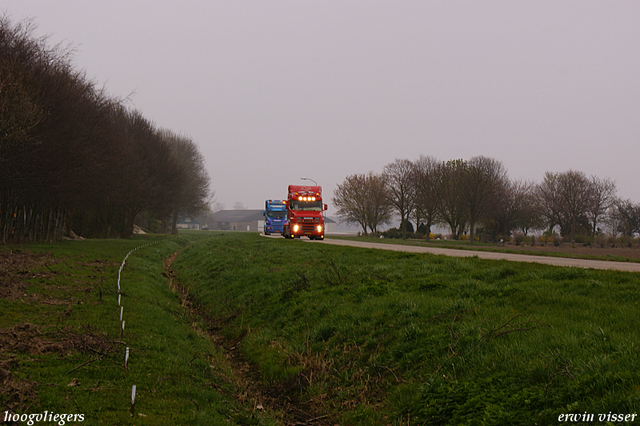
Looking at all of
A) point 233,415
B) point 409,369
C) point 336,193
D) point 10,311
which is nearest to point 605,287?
point 409,369

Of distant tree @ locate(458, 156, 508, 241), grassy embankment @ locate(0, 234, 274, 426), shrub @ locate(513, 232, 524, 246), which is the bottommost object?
grassy embankment @ locate(0, 234, 274, 426)

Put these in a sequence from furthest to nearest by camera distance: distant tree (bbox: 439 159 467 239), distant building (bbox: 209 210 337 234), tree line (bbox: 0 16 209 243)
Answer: distant building (bbox: 209 210 337 234), distant tree (bbox: 439 159 467 239), tree line (bbox: 0 16 209 243)

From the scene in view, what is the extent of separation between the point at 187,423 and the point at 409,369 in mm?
3917

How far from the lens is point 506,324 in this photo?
26.4 feet

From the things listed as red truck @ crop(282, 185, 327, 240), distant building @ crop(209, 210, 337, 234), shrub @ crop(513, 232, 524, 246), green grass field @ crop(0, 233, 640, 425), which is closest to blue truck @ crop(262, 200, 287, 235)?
red truck @ crop(282, 185, 327, 240)

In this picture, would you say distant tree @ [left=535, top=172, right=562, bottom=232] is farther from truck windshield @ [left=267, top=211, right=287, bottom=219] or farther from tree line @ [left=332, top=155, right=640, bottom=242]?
truck windshield @ [left=267, top=211, right=287, bottom=219]

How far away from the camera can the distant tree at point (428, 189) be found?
6456 cm

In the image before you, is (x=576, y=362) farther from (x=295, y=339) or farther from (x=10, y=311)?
(x=10, y=311)

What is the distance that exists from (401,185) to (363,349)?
6135 centimetres

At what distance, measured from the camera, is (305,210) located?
3978 centimetres

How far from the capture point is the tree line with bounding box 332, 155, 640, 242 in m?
62.9

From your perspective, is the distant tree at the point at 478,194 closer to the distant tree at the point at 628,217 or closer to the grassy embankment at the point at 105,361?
the distant tree at the point at 628,217

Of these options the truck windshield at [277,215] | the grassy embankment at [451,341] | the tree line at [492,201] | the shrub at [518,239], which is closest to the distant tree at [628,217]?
the tree line at [492,201]

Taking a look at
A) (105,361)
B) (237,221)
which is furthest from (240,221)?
(105,361)
